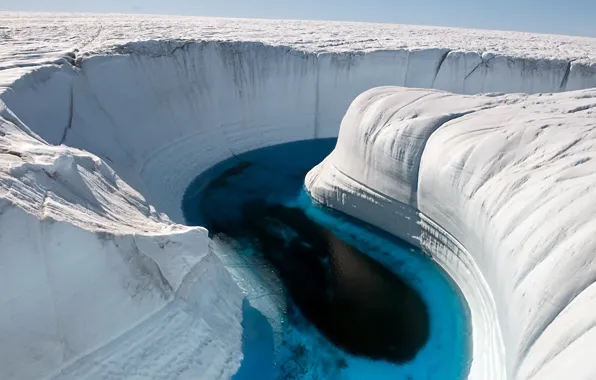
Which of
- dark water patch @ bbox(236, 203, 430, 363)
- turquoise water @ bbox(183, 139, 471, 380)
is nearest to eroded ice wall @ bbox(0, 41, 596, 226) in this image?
turquoise water @ bbox(183, 139, 471, 380)

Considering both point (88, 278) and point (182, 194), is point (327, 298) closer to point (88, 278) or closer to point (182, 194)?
point (88, 278)

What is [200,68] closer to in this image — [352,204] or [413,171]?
[352,204]

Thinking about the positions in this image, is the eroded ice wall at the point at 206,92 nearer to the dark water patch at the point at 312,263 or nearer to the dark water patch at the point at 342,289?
the dark water patch at the point at 312,263

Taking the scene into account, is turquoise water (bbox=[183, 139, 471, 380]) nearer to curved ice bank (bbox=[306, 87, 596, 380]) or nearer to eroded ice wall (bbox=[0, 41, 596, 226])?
curved ice bank (bbox=[306, 87, 596, 380])

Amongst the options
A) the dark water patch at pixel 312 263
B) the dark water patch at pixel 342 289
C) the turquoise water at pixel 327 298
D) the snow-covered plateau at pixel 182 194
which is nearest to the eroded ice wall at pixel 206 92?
the snow-covered plateau at pixel 182 194

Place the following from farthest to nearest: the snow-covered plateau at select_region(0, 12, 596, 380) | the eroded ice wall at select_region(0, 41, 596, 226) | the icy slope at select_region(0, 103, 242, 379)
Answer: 1. the eroded ice wall at select_region(0, 41, 596, 226)
2. the snow-covered plateau at select_region(0, 12, 596, 380)
3. the icy slope at select_region(0, 103, 242, 379)
